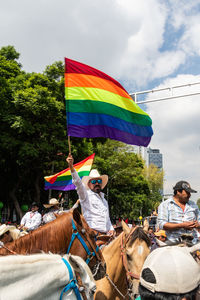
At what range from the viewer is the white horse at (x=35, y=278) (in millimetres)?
1958

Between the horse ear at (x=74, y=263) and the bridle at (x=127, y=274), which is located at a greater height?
the horse ear at (x=74, y=263)

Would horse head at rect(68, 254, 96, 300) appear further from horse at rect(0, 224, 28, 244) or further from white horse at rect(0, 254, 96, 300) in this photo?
horse at rect(0, 224, 28, 244)

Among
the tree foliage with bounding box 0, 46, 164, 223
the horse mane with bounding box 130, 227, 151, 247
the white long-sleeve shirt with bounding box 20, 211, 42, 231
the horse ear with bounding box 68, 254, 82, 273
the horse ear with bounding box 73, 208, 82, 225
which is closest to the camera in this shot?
the horse ear with bounding box 68, 254, 82, 273

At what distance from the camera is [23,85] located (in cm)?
2145

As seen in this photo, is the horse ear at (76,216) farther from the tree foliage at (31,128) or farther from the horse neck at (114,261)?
the tree foliage at (31,128)

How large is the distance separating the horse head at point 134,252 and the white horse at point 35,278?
2.22 m

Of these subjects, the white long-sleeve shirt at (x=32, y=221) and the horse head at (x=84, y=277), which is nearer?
the horse head at (x=84, y=277)

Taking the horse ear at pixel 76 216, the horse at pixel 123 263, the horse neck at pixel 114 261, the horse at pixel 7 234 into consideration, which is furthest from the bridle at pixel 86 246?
the horse at pixel 7 234

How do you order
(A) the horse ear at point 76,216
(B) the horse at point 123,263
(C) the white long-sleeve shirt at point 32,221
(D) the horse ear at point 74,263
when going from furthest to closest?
(C) the white long-sleeve shirt at point 32,221
(B) the horse at point 123,263
(A) the horse ear at point 76,216
(D) the horse ear at point 74,263

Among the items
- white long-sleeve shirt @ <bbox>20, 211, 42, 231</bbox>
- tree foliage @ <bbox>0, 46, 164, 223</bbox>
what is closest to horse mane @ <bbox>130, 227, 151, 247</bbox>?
white long-sleeve shirt @ <bbox>20, 211, 42, 231</bbox>

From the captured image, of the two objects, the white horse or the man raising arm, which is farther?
the man raising arm

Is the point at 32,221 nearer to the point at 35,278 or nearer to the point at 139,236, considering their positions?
the point at 139,236

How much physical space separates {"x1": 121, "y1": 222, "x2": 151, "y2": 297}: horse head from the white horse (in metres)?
2.22

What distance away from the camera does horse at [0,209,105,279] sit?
3.32 metres
